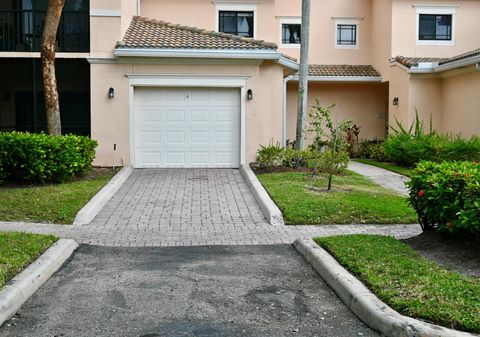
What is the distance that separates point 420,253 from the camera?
7664 mm

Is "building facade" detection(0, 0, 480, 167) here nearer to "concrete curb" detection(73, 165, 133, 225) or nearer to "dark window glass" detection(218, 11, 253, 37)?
"dark window glass" detection(218, 11, 253, 37)

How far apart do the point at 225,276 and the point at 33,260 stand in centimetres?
234

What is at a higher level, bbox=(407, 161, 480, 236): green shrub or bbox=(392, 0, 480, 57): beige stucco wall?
bbox=(392, 0, 480, 57): beige stucco wall

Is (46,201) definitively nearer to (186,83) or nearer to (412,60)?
(186,83)

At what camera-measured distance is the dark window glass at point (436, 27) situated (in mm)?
24172

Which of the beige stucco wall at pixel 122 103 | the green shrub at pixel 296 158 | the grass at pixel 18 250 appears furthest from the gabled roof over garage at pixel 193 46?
the grass at pixel 18 250

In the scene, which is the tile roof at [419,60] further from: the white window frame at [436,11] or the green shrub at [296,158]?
the green shrub at [296,158]

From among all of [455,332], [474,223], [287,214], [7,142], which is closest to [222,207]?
[287,214]

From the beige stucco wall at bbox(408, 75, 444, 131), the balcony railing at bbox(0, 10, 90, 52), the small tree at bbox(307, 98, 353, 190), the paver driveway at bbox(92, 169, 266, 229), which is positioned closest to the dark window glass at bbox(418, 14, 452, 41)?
the beige stucco wall at bbox(408, 75, 444, 131)

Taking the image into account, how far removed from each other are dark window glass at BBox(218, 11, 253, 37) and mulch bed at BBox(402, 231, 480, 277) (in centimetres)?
1638

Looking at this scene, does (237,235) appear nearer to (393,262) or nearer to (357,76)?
(393,262)

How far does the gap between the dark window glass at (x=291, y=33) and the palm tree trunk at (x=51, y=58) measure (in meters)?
12.1

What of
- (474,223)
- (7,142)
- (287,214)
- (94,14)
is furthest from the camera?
(94,14)

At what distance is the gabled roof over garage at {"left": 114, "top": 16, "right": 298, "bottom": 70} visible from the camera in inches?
657
